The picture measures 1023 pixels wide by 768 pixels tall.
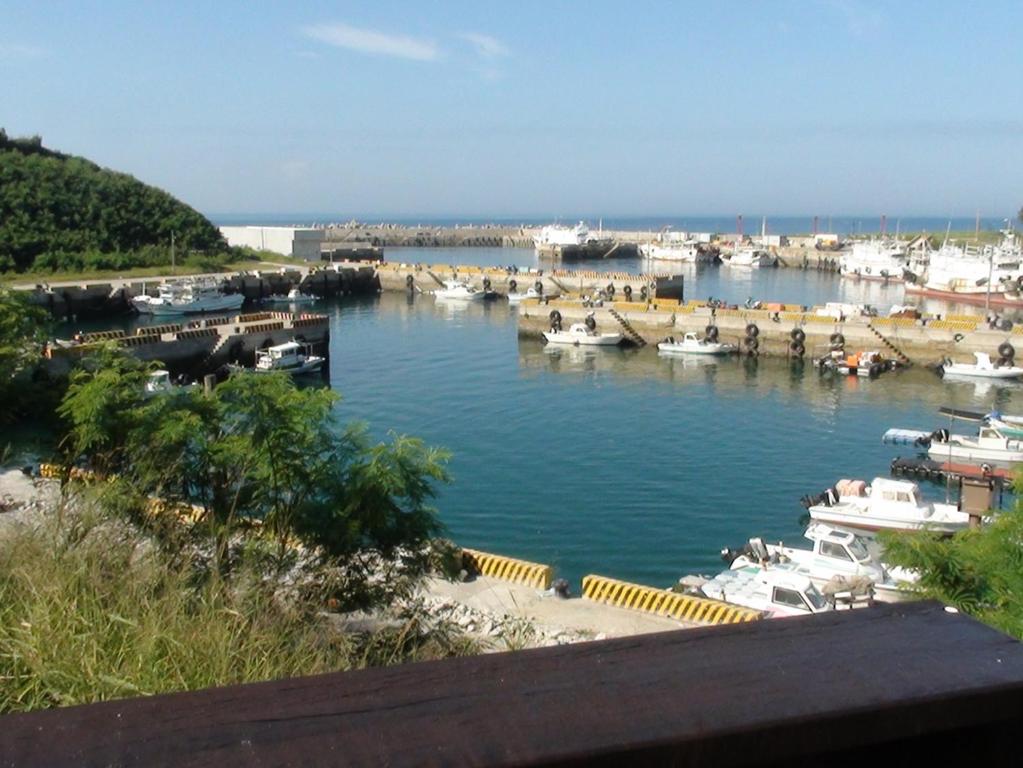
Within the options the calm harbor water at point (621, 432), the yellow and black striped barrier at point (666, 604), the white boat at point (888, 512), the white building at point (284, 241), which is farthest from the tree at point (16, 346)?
the white building at point (284, 241)

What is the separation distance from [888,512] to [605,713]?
20.6 metres

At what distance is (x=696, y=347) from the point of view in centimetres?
4284

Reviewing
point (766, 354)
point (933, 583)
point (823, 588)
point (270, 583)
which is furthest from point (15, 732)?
point (766, 354)

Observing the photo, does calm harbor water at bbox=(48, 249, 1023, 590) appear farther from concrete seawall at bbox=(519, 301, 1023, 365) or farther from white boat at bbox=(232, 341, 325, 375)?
concrete seawall at bbox=(519, 301, 1023, 365)

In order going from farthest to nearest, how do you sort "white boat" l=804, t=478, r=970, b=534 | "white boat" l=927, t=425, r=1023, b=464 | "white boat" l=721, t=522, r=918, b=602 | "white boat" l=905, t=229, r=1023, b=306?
1. "white boat" l=905, t=229, r=1023, b=306
2. "white boat" l=927, t=425, r=1023, b=464
3. "white boat" l=804, t=478, r=970, b=534
4. "white boat" l=721, t=522, r=918, b=602

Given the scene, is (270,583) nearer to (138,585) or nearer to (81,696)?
(138,585)

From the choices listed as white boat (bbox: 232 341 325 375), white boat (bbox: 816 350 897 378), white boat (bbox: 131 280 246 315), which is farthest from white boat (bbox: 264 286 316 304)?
white boat (bbox: 816 350 897 378)

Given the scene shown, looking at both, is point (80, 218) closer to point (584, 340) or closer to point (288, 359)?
point (288, 359)

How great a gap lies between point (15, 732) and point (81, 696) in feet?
5.75

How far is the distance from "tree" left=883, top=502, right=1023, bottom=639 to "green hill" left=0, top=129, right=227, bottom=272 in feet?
200

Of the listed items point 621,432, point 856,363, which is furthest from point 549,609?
point 856,363

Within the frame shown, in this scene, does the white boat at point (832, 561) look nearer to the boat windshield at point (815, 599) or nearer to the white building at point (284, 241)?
the boat windshield at point (815, 599)

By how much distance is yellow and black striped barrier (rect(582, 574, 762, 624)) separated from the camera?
1345 centimetres

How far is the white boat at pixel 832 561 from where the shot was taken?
53.2ft
